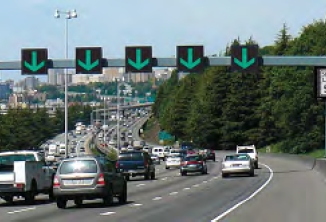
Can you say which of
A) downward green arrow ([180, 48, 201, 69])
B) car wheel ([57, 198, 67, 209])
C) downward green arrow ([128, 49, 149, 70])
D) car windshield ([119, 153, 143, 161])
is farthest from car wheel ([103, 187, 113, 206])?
car windshield ([119, 153, 143, 161])

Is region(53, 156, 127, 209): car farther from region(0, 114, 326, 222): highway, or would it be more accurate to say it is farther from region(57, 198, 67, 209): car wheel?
region(0, 114, 326, 222): highway

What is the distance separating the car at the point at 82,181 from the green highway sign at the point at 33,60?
828 inches

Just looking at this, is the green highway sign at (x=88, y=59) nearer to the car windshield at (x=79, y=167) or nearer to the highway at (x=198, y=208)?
the highway at (x=198, y=208)

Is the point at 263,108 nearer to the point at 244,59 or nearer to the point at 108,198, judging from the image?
the point at 244,59

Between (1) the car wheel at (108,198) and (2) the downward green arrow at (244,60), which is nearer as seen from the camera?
(1) the car wheel at (108,198)

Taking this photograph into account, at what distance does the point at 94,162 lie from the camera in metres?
27.9


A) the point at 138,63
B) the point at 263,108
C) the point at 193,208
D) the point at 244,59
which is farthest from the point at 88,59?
the point at 263,108

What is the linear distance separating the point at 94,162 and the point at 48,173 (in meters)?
5.08

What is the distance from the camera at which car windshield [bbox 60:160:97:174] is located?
90.4ft

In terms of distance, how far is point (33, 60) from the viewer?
4825 cm

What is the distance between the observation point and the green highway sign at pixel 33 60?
48119 mm

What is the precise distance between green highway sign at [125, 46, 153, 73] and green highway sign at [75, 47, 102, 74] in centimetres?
163

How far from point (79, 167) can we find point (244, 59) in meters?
21.3

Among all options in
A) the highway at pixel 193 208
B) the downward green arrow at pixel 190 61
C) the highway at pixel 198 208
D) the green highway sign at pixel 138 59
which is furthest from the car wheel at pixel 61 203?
the downward green arrow at pixel 190 61
